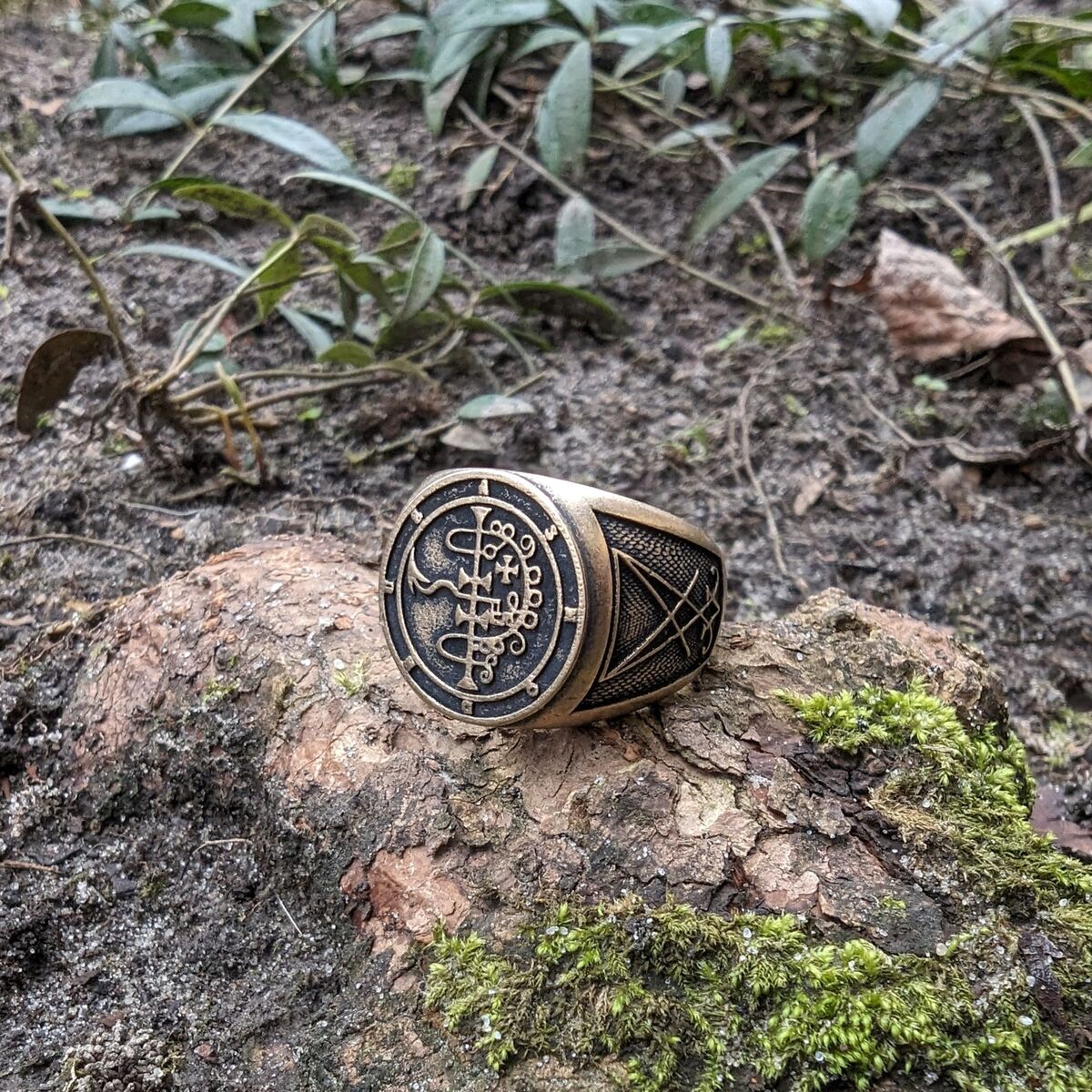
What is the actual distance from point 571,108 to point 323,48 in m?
0.94

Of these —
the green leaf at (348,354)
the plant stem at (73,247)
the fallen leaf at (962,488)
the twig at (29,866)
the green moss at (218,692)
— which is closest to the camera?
the twig at (29,866)

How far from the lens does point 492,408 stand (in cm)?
263

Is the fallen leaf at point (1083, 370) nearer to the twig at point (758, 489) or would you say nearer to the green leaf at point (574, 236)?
the twig at point (758, 489)

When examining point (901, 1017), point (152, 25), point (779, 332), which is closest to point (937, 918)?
point (901, 1017)

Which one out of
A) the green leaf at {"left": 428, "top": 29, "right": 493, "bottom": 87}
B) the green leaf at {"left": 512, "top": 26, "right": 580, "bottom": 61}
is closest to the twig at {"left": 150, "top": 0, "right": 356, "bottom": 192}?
the green leaf at {"left": 428, "top": 29, "right": 493, "bottom": 87}

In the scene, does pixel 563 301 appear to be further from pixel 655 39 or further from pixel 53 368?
pixel 53 368

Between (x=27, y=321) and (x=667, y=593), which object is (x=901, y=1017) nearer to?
(x=667, y=593)

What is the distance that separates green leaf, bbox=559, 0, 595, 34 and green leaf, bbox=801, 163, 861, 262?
85 centimetres

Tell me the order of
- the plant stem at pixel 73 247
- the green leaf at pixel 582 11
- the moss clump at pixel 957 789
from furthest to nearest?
the green leaf at pixel 582 11
the plant stem at pixel 73 247
the moss clump at pixel 957 789

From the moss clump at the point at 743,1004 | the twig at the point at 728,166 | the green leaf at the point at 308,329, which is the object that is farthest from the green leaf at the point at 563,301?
the moss clump at the point at 743,1004

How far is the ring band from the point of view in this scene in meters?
1.61

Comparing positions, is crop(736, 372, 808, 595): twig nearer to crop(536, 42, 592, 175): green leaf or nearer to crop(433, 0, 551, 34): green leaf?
crop(536, 42, 592, 175): green leaf

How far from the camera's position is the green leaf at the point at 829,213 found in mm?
2947

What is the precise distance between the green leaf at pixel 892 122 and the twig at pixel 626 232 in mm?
469
